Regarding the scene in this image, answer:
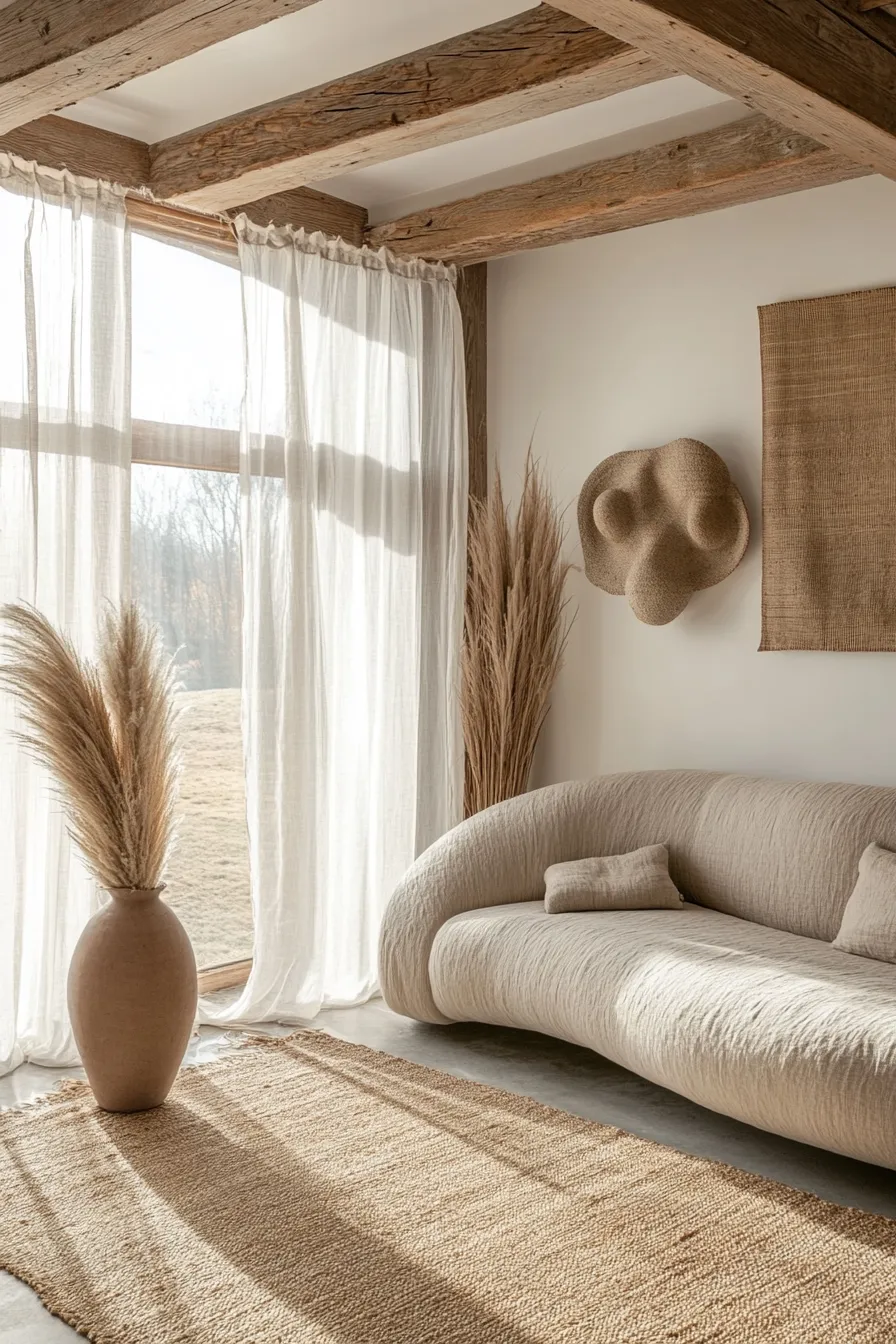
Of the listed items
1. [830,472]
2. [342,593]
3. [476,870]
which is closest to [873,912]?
[476,870]

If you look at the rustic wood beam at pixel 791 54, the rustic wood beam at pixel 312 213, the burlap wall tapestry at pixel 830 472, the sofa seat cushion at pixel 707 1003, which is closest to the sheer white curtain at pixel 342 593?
the rustic wood beam at pixel 312 213

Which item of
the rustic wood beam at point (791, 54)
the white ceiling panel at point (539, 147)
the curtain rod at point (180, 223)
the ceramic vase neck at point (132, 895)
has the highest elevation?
the white ceiling panel at point (539, 147)

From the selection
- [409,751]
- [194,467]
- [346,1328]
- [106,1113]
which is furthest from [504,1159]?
[194,467]

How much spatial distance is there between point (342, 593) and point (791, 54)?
2.24 m

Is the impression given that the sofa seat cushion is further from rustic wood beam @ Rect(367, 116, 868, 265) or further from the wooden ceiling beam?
the wooden ceiling beam

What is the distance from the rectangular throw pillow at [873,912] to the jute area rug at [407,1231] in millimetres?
748

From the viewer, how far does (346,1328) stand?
2248mm

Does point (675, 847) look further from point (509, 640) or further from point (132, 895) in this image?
point (132, 895)

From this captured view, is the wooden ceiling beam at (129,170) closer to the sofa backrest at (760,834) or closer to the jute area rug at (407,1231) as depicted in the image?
the sofa backrest at (760,834)

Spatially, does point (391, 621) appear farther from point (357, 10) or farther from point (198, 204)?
point (357, 10)

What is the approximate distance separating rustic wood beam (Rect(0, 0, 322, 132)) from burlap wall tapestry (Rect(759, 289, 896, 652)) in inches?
82.8

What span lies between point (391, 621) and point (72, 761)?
152 cm

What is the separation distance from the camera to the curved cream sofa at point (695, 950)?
2.80 metres

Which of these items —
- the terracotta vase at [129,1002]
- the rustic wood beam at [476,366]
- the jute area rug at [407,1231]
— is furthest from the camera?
the rustic wood beam at [476,366]
